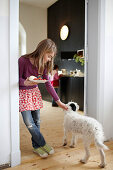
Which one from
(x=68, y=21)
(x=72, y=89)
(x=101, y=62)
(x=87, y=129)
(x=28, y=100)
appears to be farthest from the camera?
(x=68, y=21)

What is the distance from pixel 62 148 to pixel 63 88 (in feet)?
9.39

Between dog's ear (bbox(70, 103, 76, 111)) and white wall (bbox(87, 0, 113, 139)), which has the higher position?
white wall (bbox(87, 0, 113, 139))

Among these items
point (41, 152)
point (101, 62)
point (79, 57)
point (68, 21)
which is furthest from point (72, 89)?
point (41, 152)

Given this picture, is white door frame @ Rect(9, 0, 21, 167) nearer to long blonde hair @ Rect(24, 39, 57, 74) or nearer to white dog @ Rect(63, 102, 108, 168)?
long blonde hair @ Rect(24, 39, 57, 74)

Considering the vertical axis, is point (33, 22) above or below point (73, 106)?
above

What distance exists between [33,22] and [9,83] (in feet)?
17.8

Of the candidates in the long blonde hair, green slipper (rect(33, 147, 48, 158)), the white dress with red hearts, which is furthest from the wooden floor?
the long blonde hair

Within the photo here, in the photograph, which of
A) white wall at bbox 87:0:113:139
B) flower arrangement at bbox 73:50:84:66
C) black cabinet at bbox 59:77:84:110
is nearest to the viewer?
white wall at bbox 87:0:113:139

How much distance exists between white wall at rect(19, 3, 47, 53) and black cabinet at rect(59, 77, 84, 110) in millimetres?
2450

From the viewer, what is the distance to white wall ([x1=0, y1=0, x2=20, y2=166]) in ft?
5.22

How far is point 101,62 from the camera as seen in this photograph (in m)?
2.27

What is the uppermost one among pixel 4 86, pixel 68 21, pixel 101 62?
pixel 68 21

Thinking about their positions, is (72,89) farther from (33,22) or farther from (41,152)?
(33,22)

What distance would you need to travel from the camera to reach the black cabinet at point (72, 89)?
427 centimetres
